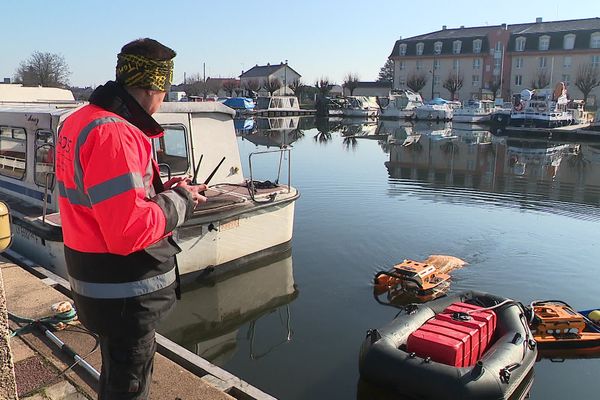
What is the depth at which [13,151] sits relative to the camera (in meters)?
8.95

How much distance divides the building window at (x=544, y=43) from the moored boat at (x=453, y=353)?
219 ft

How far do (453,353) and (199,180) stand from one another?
5.40 meters

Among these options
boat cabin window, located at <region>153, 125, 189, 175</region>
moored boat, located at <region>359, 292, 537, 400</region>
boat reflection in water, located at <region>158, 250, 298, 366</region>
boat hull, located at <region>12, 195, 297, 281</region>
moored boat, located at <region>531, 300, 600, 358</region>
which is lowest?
boat reflection in water, located at <region>158, 250, 298, 366</region>

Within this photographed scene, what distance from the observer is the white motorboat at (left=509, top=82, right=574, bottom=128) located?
42.7 metres

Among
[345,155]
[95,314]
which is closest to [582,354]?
[95,314]

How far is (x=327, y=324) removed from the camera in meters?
7.62

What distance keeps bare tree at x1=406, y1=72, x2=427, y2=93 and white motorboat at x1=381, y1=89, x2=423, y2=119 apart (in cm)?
976

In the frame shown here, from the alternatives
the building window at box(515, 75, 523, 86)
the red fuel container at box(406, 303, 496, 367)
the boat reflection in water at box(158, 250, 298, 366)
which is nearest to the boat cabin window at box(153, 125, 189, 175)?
the boat reflection in water at box(158, 250, 298, 366)

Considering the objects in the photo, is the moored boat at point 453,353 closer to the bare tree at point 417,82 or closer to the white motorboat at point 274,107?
the white motorboat at point 274,107

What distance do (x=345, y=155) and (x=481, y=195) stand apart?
10.6m

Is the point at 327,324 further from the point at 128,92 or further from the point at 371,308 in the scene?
the point at 128,92

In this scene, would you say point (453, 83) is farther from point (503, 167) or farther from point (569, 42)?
point (503, 167)

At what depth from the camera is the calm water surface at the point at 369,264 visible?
6547 mm

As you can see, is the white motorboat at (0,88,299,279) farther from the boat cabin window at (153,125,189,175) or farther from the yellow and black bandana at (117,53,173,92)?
the yellow and black bandana at (117,53,173,92)
